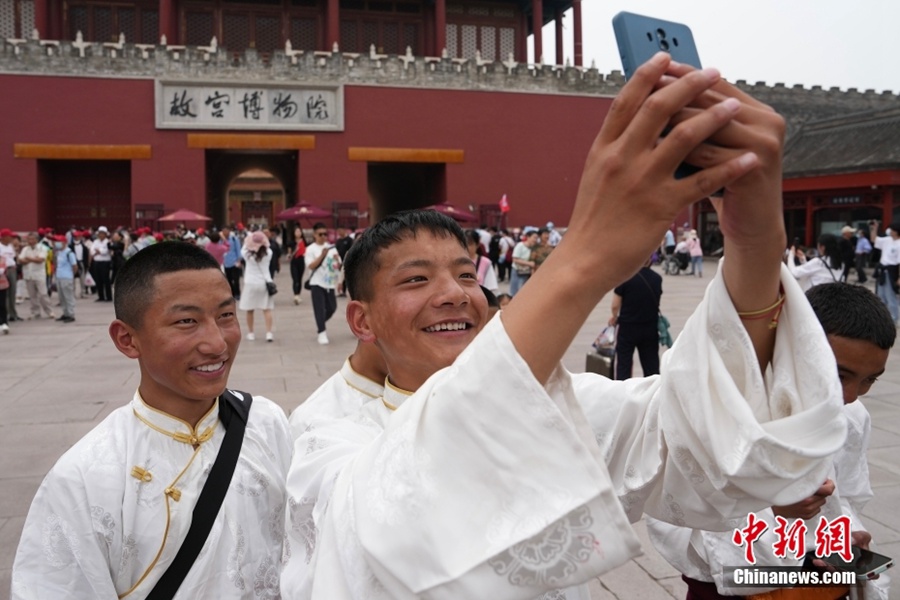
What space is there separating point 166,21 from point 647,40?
22.3 m

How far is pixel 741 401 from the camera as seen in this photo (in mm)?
952

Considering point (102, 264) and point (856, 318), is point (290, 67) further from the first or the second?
point (856, 318)

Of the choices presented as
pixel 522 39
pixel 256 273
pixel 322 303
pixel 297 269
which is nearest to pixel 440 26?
pixel 522 39

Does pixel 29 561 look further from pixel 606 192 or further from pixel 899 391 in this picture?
pixel 899 391

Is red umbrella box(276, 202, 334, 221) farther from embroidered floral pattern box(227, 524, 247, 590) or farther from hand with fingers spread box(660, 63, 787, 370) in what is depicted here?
hand with fingers spread box(660, 63, 787, 370)

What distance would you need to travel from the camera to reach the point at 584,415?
35.3 inches

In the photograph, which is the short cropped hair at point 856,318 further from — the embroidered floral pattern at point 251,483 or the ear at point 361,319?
the embroidered floral pattern at point 251,483

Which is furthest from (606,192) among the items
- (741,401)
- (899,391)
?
(899,391)

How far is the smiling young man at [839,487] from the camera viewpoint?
5.59 ft

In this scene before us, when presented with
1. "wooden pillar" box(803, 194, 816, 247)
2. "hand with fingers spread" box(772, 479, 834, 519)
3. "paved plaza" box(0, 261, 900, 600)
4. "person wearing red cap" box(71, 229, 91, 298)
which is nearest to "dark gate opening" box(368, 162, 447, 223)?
"person wearing red cap" box(71, 229, 91, 298)

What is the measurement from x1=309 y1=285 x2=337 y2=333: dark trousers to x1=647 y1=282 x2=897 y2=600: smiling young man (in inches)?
266

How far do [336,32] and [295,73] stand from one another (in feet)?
7.72

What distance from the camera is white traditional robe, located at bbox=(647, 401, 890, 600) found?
1698mm

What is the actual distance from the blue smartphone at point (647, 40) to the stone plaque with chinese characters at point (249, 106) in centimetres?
1993
